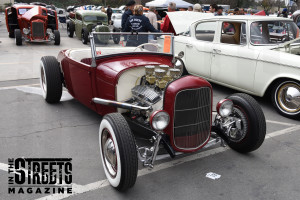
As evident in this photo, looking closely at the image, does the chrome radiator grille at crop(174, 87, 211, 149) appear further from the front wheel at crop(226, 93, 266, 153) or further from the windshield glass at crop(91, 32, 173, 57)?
the windshield glass at crop(91, 32, 173, 57)

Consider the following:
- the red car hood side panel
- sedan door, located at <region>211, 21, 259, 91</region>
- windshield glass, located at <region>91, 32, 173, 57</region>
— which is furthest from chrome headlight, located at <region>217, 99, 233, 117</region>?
sedan door, located at <region>211, 21, 259, 91</region>

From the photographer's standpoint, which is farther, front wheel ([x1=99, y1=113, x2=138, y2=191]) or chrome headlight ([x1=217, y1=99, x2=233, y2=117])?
chrome headlight ([x1=217, y1=99, x2=233, y2=117])

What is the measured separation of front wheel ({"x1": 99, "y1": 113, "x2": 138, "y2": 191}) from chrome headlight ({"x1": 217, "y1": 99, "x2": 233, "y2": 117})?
111 centimetres

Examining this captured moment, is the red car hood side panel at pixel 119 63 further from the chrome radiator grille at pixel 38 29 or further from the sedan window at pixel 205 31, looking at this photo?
the chrome radiator grille at pixel 38 29

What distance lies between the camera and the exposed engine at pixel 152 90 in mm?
3271

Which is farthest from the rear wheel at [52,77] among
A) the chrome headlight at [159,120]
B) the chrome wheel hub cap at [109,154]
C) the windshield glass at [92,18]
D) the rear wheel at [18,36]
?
the windshield glass at [92,18]

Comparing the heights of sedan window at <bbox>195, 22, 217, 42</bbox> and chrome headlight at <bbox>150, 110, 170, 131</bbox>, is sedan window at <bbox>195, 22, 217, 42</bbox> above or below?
above

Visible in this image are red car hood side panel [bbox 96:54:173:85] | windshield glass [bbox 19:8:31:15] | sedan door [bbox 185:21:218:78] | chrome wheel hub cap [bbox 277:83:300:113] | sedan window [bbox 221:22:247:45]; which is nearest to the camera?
red car hood side panel [bbox 96:54:173:85]

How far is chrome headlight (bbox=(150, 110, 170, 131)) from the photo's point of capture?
2.71m

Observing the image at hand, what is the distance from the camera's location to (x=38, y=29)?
12016 millimetres

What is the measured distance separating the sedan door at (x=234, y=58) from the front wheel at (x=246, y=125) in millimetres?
1954

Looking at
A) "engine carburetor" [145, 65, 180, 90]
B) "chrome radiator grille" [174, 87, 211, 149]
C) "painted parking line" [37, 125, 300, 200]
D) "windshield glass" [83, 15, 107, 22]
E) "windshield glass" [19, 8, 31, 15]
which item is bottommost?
"painted parking line" [37, 125, 300, 200]

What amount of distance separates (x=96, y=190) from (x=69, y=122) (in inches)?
74.0

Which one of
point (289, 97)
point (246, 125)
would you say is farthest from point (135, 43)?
point (289, 97)
